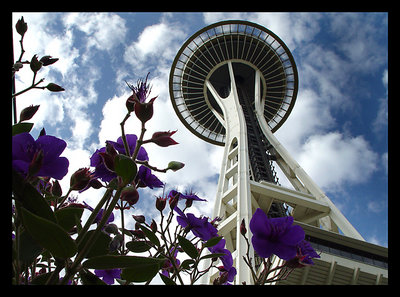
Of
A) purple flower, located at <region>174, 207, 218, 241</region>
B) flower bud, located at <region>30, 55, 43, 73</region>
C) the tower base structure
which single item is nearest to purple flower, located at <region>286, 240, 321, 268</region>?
purple flower, located at <region>174, 207, 218, 241</region>

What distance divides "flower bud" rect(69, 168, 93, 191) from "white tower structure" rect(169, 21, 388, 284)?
5.59ft

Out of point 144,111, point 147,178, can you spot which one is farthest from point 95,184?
point 144,111

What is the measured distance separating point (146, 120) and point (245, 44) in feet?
97.0

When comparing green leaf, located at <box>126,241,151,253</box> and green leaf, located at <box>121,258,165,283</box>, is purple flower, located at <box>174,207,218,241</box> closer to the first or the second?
green leaf, located at <box>126,241,151,253</box>

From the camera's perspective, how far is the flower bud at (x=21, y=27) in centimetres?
139

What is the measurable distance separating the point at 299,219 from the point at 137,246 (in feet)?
51.7

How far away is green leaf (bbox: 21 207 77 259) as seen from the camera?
581mm

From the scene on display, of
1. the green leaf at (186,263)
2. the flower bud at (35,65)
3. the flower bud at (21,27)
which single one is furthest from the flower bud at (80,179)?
the flower bud at (21,27)

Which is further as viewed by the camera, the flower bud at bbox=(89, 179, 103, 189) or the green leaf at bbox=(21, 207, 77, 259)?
the flower bud at bbox=(89, 179, 103, 189)

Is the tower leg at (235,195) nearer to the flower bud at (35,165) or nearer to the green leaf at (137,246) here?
the green leaf at (137,246)

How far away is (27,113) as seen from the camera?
113 cm

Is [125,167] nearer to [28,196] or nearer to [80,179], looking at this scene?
[28,196]

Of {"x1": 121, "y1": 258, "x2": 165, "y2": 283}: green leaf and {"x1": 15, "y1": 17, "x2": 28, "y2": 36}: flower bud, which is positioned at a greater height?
{"x1": 15, "y1": 17, "x2": 28, "y2": 36}: flower bud
